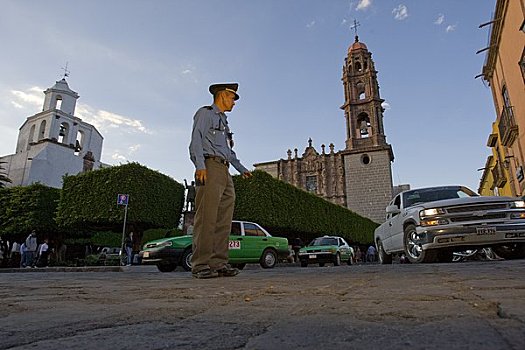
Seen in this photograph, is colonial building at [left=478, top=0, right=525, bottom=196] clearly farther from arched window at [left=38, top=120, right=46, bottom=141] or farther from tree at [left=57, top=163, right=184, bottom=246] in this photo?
arched window at [left=38, top=120, right=46, bottom=141]

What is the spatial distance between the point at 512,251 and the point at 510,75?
11184 mm

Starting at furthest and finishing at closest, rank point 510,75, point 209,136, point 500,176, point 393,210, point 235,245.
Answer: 1. point 500,176
2. point 510,75
3. point 235,245
4. point 393,210
5. point 209,136

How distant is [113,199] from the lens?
18.1 meters

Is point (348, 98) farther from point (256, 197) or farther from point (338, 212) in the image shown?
point (256, 197)

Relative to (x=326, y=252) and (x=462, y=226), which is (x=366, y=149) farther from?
(x=462, y=226)

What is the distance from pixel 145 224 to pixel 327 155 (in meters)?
34.5

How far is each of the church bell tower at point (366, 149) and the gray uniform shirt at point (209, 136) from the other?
41404 millimetres

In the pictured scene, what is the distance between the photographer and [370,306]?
1.59 m

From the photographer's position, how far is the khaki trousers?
4035 millimetres

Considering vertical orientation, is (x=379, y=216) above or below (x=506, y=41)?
below

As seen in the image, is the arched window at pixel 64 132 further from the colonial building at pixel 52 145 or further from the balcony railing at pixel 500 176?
the balcony railing at pixel 500 176

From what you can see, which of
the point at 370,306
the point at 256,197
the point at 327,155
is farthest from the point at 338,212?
the point at 370,306

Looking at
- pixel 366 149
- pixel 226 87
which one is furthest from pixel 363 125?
pixel 226 87

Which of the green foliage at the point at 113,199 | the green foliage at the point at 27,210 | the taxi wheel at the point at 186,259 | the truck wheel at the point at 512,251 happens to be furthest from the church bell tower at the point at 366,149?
the taxi wheel at the point at 186,259
